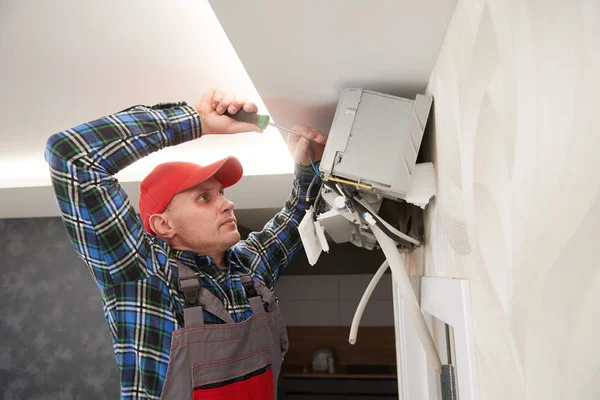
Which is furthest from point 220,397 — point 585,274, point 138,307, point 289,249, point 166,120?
point 585,274

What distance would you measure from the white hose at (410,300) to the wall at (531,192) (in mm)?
269

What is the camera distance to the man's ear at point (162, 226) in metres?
1.35

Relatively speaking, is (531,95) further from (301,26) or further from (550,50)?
(301,26)

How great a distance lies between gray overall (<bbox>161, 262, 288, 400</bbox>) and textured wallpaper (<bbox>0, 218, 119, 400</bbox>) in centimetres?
199

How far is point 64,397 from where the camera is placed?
9.63ft

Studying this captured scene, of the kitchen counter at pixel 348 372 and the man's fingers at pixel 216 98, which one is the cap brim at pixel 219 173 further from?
the kitchen counter at pixel 348 372

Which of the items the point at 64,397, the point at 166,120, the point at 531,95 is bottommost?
the point at 64,397

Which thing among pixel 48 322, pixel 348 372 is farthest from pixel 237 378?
pixel 348 372

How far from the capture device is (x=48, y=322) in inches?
120

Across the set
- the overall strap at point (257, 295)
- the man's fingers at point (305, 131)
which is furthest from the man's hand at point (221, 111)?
the overall strap at point (257, 295)

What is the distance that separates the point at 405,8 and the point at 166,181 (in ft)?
2.87

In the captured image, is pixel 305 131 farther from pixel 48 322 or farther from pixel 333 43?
pixel 48 322

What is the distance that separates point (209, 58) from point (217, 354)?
92 centimetres

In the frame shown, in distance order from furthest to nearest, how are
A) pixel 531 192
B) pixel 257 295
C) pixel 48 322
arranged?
pixel 48 322, pixel 257 295, pixel 531 192
